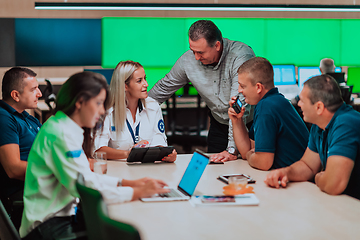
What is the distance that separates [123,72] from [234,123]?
2.77ft

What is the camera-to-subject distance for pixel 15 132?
200 centimetres

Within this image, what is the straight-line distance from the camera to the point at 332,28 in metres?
6.86

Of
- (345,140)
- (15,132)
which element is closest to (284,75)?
(345,140)

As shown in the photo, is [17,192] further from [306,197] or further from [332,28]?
[332,28]

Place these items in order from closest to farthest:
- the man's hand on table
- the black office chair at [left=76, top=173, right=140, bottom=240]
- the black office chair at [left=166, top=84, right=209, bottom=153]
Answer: the black office chair at [left=76, top=173, right=140, bottom=240] < the man's hand on table < the black office chair at [left=166, top=84, right=209, bottom=153]

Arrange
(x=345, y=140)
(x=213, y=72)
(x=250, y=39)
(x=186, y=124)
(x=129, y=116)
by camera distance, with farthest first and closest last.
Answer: (x=250, y=39) → (x=186, y=124) → (x=213, y=72) → (x=129, y=116) → (x=345, y=140)

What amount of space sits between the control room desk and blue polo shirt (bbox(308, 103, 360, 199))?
5.2 inches

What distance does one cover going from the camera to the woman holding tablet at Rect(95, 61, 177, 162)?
239 cm

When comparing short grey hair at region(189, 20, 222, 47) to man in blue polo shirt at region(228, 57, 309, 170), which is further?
short grey hair at region(189, 20, 222, 47)

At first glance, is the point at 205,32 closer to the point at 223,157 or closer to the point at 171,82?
the point at 171,82

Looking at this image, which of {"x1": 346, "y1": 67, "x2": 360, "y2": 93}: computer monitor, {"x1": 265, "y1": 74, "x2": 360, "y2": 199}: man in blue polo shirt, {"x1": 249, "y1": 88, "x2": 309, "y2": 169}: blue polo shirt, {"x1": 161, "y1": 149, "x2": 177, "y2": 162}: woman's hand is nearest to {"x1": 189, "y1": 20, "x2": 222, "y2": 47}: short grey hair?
{"x1": 249, "y1": 88, "x2": 309, "y2": 169}: blue polo shirt

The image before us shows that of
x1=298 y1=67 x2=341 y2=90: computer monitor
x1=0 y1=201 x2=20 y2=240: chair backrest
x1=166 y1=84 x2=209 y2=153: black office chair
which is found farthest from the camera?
x1=298 y1=67 x2=341 y2=90: computer monitor

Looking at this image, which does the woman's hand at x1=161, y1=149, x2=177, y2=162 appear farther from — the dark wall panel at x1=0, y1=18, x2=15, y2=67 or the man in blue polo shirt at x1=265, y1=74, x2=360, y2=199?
the dark wall panel at x1=0, y1=18, x2=15, y2=67

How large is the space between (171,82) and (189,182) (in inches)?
62.7
